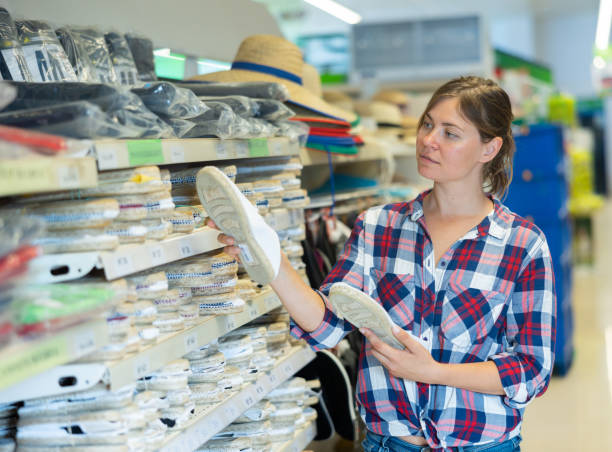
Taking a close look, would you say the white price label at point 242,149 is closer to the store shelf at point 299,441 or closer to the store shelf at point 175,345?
the store shelf at point 175,345

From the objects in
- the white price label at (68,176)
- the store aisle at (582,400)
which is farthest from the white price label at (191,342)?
the store aisle at (582,400)

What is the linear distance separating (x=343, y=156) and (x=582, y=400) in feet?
8.90

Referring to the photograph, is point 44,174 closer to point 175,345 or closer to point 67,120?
point 67,120

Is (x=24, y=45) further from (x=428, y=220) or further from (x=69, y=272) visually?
(x=428, y=220)

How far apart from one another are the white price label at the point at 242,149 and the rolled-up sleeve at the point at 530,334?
0.93 meters

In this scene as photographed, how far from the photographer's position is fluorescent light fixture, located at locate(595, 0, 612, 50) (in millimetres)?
16359

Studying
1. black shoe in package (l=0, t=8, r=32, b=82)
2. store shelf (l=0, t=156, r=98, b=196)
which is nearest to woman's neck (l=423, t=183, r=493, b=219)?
store shelf (l=0, t=156, r=98, b=196)

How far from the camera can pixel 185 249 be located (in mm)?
2004

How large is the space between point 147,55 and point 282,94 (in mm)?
487

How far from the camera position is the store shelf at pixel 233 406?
1.98 m

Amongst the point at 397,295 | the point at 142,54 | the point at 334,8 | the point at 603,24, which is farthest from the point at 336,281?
the point at 603,24

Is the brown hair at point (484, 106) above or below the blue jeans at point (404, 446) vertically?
above

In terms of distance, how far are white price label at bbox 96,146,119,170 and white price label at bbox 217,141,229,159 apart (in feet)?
1.85

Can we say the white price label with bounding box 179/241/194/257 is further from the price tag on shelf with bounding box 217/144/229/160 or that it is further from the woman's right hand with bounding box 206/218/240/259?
the price tag on shelf with bounding box 217/144/229/160
